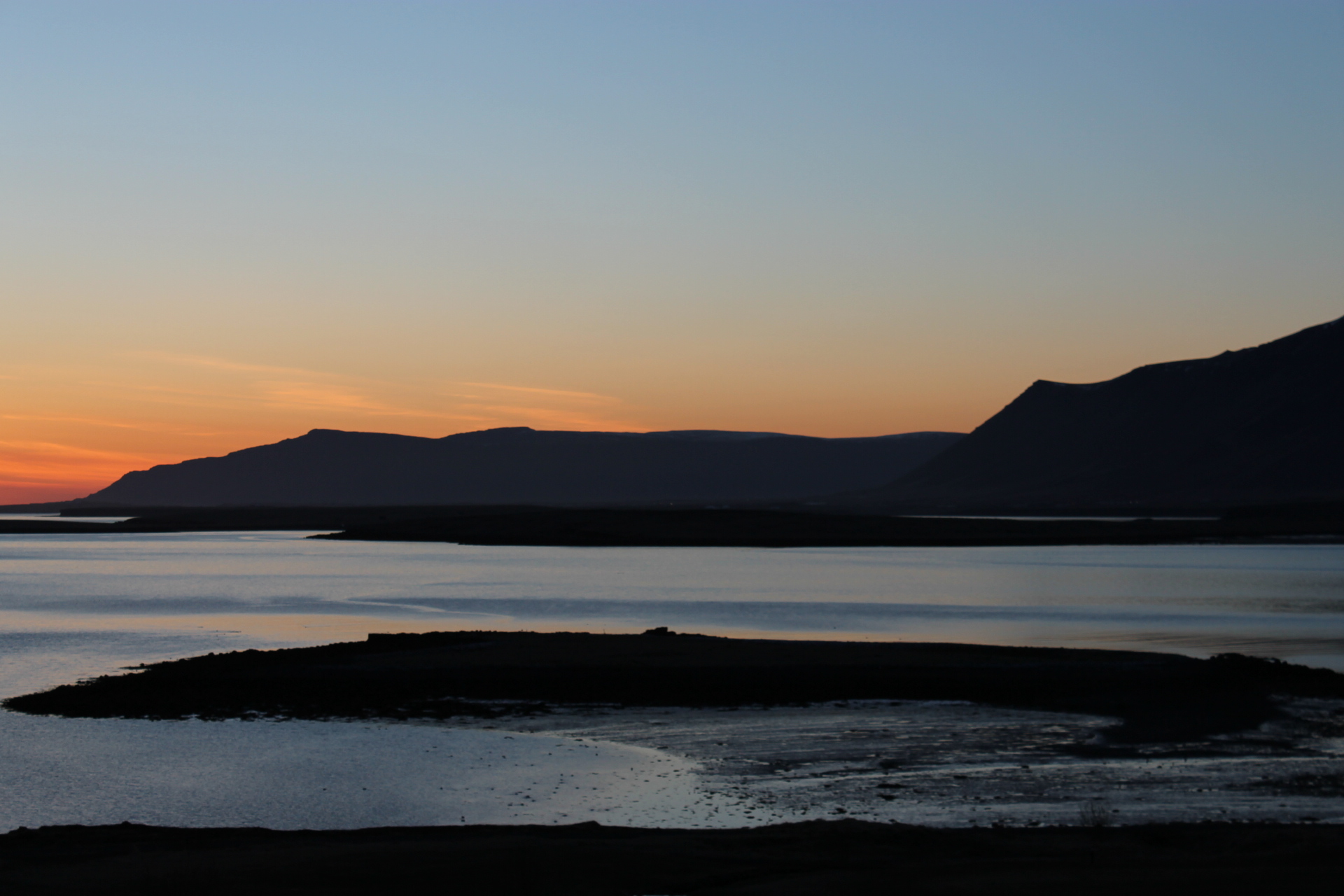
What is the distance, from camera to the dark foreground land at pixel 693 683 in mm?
21141

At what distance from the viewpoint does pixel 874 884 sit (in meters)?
10.8

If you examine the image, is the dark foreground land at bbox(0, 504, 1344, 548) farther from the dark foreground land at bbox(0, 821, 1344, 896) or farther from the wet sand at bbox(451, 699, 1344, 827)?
the dark foreground land at bbox(0, 821, 1344, 896)

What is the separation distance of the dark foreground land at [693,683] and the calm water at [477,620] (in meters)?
1.85

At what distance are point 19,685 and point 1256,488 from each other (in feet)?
581

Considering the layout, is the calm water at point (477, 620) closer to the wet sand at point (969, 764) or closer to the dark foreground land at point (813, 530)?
the wet sand at point (969, 764)

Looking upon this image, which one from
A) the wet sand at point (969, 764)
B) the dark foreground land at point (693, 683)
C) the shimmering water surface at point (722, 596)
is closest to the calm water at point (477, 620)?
the shimmering water surface at point (722, 596)

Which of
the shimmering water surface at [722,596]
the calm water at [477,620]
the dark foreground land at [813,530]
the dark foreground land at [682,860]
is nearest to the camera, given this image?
the dark foreground land at [682,860]

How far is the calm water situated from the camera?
15383 millimetres

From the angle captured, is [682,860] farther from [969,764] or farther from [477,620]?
[477,620]

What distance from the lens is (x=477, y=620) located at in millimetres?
38156

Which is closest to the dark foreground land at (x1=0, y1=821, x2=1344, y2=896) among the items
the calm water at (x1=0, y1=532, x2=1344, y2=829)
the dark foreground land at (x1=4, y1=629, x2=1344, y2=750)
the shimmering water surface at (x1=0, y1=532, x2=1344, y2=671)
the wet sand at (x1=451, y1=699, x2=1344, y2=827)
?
the wet sand at (x1=451, y1=699, x2=1344, y2=827)

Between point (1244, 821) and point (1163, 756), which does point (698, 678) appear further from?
point (1244, 821)

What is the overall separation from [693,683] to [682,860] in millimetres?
11743

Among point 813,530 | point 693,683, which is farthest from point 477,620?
point 813,530
